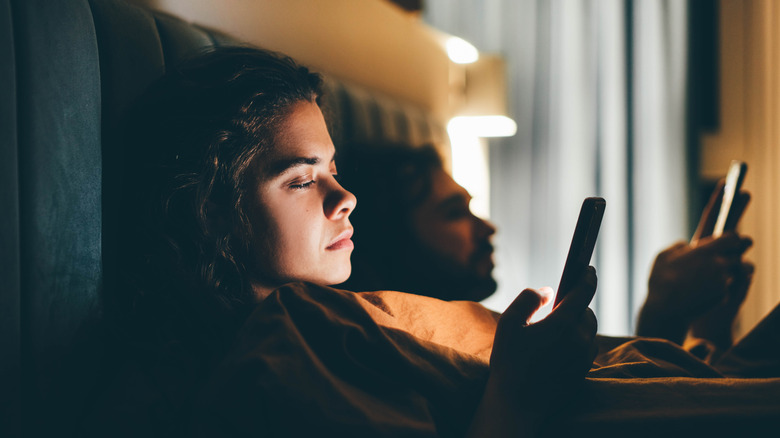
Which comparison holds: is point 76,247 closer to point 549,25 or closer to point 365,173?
point 365,173

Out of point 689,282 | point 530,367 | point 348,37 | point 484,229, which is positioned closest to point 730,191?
point 689,282

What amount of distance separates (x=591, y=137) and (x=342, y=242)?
192cm

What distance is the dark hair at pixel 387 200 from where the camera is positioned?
3.42ft

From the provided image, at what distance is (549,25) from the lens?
2375 mm

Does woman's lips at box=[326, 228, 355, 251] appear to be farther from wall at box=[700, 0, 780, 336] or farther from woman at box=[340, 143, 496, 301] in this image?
wall at box=[700, 0, 780, 336]

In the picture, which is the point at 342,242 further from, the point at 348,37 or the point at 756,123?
the point at 756,123

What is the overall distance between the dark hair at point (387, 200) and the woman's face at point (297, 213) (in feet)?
1.02

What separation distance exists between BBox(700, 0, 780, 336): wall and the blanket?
1810 mm

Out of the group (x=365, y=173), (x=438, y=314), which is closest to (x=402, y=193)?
(x=365, y=173)

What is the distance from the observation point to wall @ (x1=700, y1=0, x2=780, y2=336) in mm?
2020

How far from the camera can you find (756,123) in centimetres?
206

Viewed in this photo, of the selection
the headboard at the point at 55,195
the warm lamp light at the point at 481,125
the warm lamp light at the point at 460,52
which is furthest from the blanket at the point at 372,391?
the warm lamp light at the point at 460,52

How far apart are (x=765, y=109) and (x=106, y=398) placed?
2405 millimetres

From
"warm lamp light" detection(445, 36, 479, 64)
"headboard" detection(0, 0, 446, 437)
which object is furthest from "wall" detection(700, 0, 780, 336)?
"headboard" detection(0, 0, 446, 437)
